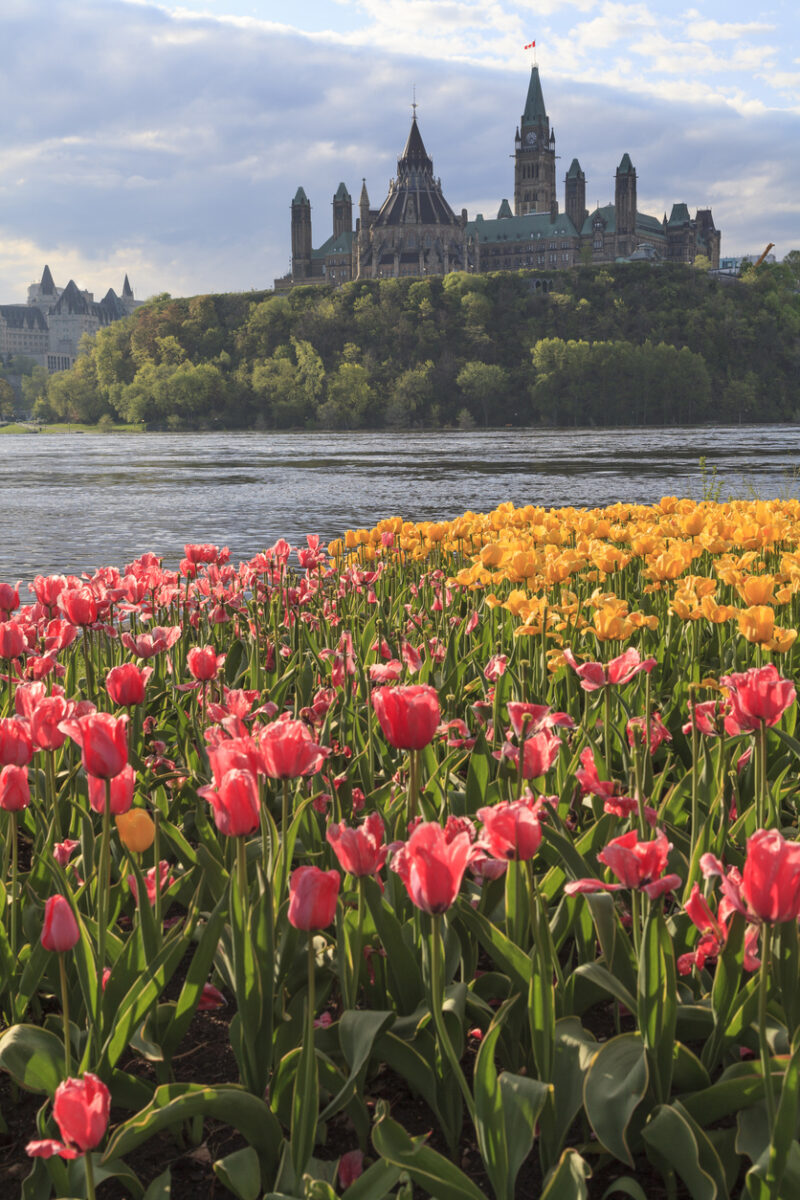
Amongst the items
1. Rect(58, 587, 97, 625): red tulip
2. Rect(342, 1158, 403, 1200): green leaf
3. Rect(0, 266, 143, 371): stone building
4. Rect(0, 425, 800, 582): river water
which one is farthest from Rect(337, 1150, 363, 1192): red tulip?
Rect(0, 266, 143, 371): stone building

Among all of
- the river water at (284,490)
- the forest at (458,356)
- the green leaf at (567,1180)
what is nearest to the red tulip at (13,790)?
the green leaf at (567,1180)

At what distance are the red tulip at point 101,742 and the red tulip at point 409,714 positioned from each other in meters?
0.38

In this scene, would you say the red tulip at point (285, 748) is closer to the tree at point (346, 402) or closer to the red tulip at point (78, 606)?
the red tulip at point (78, 606)

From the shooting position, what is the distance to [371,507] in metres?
18.9

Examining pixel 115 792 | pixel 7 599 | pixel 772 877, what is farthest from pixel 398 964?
pixel 7 599

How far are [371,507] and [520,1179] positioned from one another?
17599 millimetres

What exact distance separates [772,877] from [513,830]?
342 mm

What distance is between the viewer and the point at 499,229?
5138 inches

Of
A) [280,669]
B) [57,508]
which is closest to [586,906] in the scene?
[280,669]

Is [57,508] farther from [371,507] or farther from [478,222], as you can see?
[478,222]

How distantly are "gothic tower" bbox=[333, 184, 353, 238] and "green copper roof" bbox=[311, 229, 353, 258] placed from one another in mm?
968

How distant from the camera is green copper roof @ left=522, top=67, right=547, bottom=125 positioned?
138 metres

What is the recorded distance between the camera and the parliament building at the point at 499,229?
400ft

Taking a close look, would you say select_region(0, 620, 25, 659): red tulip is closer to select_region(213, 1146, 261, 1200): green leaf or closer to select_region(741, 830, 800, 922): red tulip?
select_region(213, 1146, 261, 1200): green leaf
